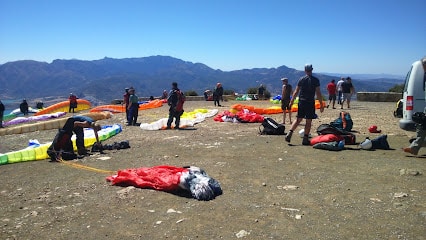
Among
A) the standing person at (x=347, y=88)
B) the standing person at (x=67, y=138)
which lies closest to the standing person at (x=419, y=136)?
the standing person at (x=67, y=138)

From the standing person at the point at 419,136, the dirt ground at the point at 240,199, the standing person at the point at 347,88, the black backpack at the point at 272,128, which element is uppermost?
the standing person at the point at 347,88

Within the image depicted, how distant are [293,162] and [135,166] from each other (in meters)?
3.38

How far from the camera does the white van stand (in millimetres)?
8352

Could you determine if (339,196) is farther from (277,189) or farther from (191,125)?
(191,125)

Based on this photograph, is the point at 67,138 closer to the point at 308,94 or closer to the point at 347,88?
the point at 308,94

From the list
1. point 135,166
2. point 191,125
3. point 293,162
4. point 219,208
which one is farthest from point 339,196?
point 191,125

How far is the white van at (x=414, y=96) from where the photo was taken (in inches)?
329

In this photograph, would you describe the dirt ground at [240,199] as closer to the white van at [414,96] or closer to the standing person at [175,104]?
the white van at [414,96]

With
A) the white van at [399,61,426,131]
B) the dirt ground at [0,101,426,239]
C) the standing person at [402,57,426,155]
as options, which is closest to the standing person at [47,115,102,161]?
the dirt ground at [0,101,426,239]

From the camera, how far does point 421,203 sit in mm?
4949

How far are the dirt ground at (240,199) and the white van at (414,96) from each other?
2.27ft

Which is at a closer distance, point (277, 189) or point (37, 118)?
point (277, 189)

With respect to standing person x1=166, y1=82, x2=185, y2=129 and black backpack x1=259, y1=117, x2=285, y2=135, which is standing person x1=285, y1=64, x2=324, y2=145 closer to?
black backpack x1=259, y1=117, x2=285, y2=135

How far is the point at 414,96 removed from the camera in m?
8.40
